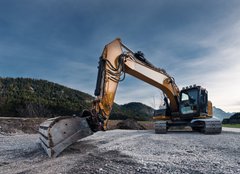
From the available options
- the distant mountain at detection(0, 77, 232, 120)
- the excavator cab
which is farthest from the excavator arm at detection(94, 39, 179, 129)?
the distant mountain at detection(0, 77, 232, 120)

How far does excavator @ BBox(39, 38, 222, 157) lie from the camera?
4.35 metres

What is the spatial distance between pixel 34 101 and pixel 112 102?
19764 mm

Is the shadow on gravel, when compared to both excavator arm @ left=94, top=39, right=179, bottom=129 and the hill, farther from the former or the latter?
the hill

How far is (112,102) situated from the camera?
6.23 m

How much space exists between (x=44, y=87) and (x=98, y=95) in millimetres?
30425

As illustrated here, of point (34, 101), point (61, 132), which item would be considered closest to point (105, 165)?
point (61, 132)

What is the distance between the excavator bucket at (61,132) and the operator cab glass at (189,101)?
19.2 ft

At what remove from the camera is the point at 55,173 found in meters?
3.00

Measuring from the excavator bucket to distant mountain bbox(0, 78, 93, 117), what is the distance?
10.5 metres

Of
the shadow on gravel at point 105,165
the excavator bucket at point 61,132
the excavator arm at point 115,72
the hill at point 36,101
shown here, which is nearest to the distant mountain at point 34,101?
the hill at point 36,101

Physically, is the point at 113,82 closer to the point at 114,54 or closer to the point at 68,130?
the point at 114,54

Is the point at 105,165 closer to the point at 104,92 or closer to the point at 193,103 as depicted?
the point at 104,92

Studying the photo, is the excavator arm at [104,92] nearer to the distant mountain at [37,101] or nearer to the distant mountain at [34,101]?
the distant mountain at [37,101]

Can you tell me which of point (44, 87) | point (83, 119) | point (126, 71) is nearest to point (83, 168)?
point (83, 119)
